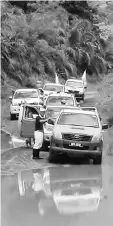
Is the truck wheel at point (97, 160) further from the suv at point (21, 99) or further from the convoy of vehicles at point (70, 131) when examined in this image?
the suv at point (21, 99)

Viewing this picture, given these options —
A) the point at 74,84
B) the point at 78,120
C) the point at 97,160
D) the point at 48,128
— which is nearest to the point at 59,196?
the point at 97,160

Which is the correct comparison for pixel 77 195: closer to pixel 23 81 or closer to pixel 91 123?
pixel 91 123

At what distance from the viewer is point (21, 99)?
2931 cm

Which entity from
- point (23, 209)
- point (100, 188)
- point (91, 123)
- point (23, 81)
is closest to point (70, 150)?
point (91, 123)

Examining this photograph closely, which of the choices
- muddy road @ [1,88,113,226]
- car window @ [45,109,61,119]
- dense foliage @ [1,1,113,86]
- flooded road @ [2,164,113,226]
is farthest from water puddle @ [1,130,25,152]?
dense foliage @ [1,1,113,86]

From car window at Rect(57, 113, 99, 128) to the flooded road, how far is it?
187cm

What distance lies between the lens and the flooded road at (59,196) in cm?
920

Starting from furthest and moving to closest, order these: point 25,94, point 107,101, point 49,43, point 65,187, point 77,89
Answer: point 49,43, point 77,89, point 25,94, point 107,101, point 65,187

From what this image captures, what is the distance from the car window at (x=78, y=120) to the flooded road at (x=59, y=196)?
73.6 inches

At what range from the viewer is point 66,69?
51312mm

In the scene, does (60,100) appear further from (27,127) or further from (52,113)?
(27,127)

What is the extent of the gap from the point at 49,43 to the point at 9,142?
30879 millimetres

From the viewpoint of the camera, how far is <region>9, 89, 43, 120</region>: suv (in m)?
28.7

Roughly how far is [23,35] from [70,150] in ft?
106
